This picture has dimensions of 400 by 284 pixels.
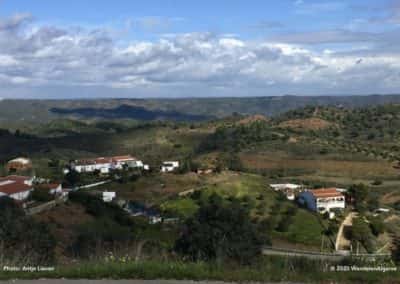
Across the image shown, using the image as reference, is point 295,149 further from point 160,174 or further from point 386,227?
point 386,227

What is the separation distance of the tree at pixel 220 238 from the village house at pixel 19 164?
65493 millimetres

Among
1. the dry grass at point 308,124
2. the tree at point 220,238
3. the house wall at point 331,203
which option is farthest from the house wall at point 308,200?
the dry grass at point 308,124

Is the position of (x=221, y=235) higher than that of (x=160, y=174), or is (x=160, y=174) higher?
(x=221, y=235)

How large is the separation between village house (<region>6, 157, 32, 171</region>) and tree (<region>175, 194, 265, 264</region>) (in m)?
65.5

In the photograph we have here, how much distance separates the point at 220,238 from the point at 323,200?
41.4 metres

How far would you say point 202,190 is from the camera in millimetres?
52438

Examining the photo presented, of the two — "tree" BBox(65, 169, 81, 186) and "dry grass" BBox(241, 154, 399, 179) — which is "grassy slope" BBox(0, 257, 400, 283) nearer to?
"tree" BBox(65, 169, 81, 186)

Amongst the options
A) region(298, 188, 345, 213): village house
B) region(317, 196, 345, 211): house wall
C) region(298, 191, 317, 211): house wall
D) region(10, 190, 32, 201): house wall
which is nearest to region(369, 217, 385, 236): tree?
region(298, 188, 345, 213): village house

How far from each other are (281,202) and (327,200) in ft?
14.1

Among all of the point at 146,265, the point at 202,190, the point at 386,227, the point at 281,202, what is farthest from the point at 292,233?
the point at 146,265

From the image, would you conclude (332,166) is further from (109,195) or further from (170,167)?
(109,195)

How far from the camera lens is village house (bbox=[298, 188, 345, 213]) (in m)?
49.6

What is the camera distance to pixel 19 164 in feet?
254

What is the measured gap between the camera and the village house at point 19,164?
247ft
